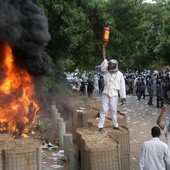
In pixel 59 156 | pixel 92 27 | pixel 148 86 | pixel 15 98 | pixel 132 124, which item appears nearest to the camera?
pixel 59 156

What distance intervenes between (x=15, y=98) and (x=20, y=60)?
3.98 ft

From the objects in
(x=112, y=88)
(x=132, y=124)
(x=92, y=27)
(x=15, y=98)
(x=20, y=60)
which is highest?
(x=92, y=27)

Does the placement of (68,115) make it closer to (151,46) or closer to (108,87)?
(108,87)

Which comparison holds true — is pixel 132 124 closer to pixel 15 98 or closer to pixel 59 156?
pixel 15 98

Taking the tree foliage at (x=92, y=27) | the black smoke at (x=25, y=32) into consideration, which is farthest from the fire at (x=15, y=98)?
the tree foliage at (x=92, y=27)

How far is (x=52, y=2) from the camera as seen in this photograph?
14.5 meters

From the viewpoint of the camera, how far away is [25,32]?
11.3 meters

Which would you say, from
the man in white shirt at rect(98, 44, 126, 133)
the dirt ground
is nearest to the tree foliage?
the dirt ground

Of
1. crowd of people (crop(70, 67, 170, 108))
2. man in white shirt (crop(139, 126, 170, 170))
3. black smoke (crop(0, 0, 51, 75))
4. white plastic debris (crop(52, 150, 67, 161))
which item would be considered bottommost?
white plastic debris (crop(52, 150, 67, 161))

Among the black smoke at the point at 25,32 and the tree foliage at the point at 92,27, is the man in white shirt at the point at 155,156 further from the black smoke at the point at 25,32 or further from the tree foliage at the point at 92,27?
the tree foliage at the point at 92,27

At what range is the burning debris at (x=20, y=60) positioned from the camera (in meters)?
10.6

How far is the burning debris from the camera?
1055cm

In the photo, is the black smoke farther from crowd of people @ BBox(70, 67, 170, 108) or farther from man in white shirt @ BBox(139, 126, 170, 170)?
man in white shirt @ BBox(139, 126, 170, 170)

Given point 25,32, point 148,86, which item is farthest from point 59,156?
point 148,86
